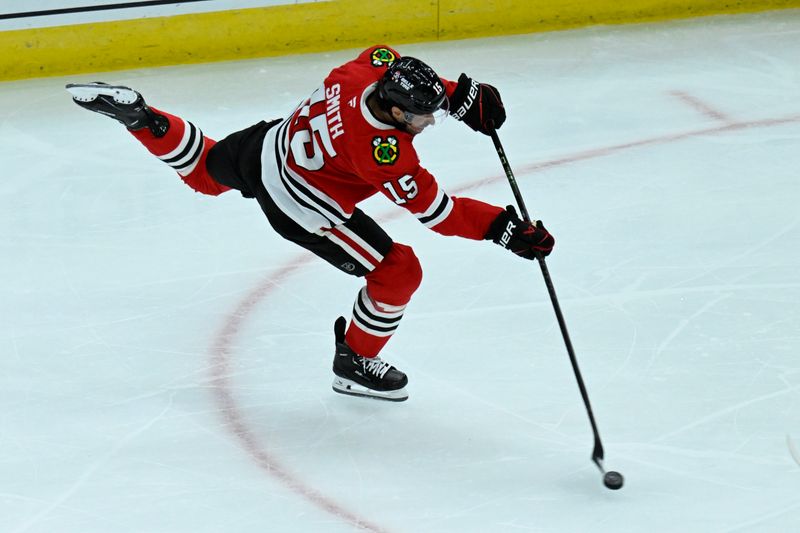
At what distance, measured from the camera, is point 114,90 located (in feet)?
12.0

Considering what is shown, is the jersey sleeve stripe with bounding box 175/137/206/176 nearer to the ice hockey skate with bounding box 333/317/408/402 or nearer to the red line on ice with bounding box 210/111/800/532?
the red line on ice with bounding box 210/111/800/532

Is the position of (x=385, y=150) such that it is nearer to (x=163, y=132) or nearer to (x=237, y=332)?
(x=163, y=132)

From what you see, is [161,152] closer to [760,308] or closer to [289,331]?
[289,331]

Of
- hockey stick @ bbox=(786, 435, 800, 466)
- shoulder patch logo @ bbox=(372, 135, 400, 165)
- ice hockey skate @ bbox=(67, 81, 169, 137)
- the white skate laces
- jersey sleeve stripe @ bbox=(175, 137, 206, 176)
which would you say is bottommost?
the white skate laces

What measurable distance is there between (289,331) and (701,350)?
1.25 metres

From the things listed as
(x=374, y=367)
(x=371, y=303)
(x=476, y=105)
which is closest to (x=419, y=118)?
(x=476, y=105)

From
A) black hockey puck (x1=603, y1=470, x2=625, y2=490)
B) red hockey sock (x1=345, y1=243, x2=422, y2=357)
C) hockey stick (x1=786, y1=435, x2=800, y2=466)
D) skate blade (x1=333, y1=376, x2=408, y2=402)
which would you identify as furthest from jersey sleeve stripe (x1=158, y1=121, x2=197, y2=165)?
hockey stick (x1=786, y1=435, x2=800, y2=466)

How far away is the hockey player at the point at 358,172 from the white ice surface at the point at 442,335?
309 mm

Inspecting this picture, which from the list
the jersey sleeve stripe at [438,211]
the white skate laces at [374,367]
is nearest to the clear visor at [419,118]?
the jersey sleeve stripe at [438,211]

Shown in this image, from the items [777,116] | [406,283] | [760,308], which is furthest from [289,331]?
[777,116]

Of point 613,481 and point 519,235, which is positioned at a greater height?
point 519,235

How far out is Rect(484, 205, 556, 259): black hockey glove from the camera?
3.01 meters

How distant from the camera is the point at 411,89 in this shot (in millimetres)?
2900

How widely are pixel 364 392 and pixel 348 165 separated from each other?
0.72 m
